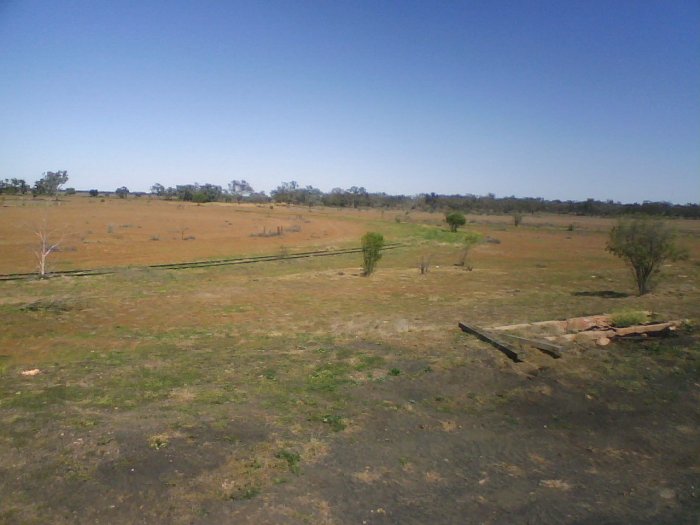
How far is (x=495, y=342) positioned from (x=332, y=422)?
192 inches

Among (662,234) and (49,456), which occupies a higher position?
(662,234)

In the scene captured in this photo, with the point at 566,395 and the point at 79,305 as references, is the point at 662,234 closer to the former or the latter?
the point at 566,395

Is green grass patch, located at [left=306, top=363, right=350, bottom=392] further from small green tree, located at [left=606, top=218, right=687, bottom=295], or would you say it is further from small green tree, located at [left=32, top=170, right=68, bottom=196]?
small green tree, located at [left=32, top=170, right=68, bottom=196]

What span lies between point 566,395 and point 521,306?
27.0ft

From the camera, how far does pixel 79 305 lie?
50.4 feet

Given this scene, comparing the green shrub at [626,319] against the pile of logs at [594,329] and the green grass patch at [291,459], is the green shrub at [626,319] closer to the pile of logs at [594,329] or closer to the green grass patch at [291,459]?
the pile of logs at [594,329]

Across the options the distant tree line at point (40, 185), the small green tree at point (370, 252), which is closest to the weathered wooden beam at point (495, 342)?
the small green tree at point (370, 252)

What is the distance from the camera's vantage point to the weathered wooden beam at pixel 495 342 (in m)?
9.50

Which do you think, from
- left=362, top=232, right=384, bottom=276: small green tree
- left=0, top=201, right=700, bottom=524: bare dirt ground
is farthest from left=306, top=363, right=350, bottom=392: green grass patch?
left=362, top=232, right=384, bottom=276: small green tree

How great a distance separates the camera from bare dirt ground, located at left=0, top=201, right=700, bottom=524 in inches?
194

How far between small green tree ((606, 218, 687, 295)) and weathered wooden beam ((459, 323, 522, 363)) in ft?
34.9

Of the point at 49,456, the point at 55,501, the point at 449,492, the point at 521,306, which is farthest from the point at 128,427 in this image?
the point at 521,306

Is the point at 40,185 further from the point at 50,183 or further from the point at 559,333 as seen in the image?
the point at 559,333

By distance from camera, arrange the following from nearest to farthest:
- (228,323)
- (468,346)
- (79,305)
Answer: (468,346) → (228,323) → (79,305)
